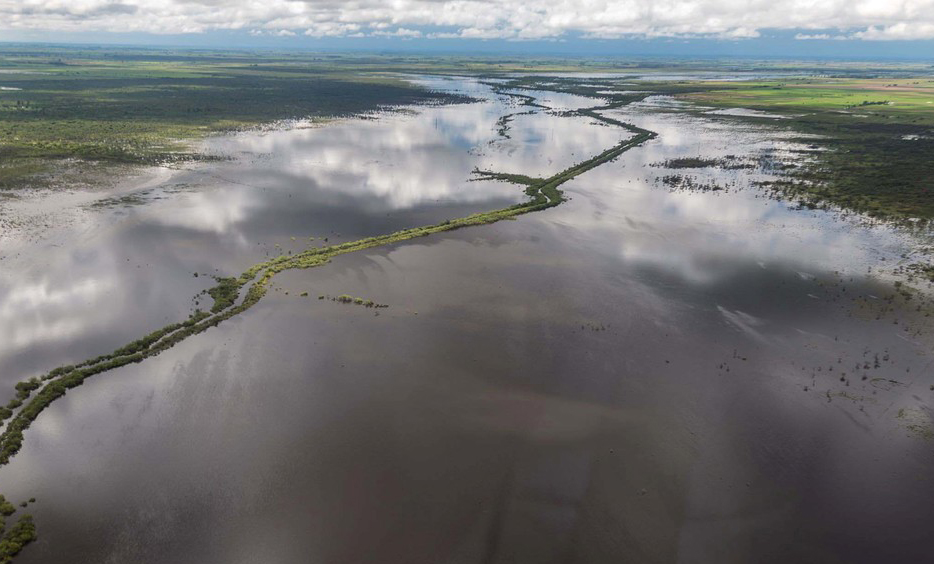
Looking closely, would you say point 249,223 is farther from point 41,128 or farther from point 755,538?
point 41,128

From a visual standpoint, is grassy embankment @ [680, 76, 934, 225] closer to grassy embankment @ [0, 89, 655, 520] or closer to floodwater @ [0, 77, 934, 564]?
floodwater @ [0, 77, 934, 564]

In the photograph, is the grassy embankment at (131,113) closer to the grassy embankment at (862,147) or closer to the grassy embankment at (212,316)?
the grassy embankment at (212,316)

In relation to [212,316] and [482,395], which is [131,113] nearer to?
[212,316]

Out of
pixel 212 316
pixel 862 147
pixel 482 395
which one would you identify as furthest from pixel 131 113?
pixel 862 147

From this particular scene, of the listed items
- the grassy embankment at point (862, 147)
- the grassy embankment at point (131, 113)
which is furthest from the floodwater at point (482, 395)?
the grassy embankment at point (131, 113)

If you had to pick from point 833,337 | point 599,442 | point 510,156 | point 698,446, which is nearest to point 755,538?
point 698,446

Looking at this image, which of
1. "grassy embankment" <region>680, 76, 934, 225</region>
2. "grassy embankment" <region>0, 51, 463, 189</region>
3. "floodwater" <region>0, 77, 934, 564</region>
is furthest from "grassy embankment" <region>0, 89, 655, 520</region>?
"grassy embankment" <region>0, 51, 463, 189</region>
